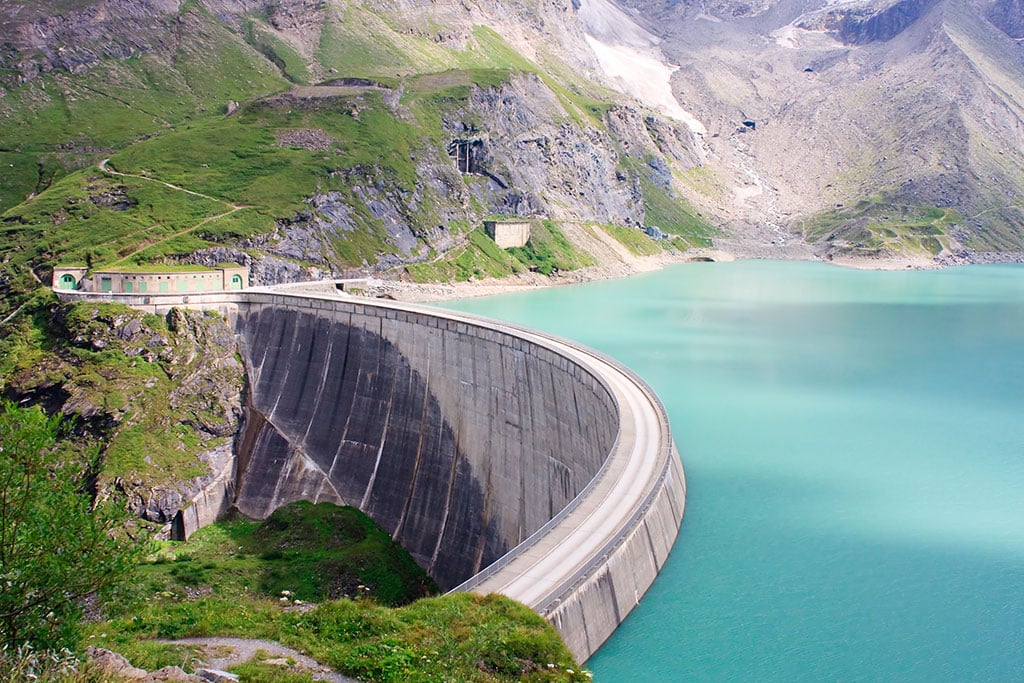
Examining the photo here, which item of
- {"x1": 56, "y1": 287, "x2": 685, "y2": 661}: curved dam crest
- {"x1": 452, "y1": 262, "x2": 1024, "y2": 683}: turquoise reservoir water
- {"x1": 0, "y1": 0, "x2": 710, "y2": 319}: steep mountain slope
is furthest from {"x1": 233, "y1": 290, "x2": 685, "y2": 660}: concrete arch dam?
{"x1": 0, "y1": 0, "x2": 710, "y2": 319}: steep mountain slope

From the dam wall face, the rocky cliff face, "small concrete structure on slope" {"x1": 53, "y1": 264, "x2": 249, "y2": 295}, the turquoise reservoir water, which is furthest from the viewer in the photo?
"small concrete structure on slope" {"x1": 53, "y1": 264, "x2": 249, "y2": 295}

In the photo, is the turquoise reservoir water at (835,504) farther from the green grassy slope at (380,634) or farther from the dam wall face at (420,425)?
the dam wall face at (420,425)

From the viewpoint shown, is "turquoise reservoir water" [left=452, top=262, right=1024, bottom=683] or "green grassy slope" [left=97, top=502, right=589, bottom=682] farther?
"turquoise reservoir water" [left=452, top=262, right=1024, bottom=683]

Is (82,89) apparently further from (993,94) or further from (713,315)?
(993,94)

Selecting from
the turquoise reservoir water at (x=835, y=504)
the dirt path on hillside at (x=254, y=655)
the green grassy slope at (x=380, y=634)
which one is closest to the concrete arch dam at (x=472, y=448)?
the green grassy slope at (x=380, y=634)

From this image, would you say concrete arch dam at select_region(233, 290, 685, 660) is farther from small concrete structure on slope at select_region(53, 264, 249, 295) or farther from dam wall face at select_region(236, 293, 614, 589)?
small concrete structure on slope at select_region(53, 264, 249, 295)
